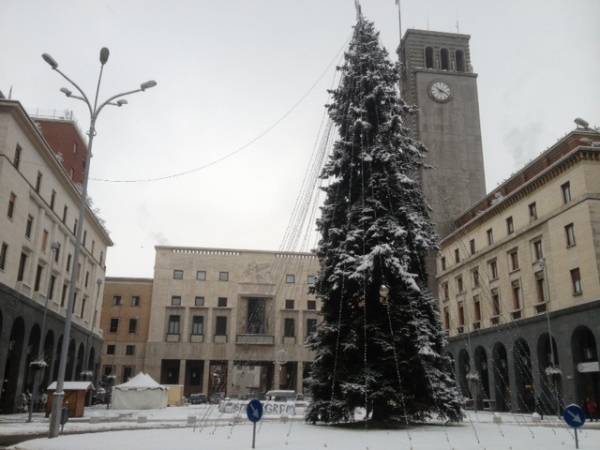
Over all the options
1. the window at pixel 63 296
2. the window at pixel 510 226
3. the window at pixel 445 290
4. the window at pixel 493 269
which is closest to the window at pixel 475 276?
the window at pixel 493 269

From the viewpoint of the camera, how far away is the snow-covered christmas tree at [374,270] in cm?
1922

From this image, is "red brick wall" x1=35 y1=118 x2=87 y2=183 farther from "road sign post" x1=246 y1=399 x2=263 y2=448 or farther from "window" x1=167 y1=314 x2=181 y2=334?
"road sign post" x1=246 y1=399 x2=263 y2=448

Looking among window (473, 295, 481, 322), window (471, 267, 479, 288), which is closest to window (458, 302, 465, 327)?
window (473, 295, 481, 322)

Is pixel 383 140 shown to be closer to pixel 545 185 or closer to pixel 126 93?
pixel 126 93

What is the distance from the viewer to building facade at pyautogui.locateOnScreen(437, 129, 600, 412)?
116 ft

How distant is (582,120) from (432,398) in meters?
29.3

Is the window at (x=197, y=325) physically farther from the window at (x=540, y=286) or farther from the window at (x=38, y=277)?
the window at (x=540, y=286)

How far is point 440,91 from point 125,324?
4718cm

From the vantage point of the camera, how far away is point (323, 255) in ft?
71.8

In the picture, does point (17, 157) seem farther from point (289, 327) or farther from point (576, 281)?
point (289, 327)

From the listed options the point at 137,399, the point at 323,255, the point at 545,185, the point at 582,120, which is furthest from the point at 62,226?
the point at 582,120

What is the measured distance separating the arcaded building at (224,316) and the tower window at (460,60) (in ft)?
96.7

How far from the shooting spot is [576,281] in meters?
36.2

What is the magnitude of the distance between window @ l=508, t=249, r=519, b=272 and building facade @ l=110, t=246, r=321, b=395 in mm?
26320
